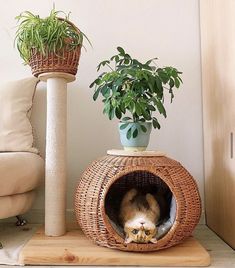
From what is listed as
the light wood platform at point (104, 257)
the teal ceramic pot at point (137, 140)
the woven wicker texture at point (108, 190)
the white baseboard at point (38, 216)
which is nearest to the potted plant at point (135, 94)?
the teal ceramic pot at point (137, 140)

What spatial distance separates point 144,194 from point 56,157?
1.43 feet

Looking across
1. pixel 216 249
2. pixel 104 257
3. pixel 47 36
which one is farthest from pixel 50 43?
pixel 216 249

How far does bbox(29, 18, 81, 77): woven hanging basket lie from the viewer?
1.35 m

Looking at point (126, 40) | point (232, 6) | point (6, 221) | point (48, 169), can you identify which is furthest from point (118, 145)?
point (232, 6)

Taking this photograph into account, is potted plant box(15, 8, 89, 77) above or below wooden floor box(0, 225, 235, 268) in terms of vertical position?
above

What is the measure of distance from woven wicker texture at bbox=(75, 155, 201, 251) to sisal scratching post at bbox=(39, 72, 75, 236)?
0.14 meters

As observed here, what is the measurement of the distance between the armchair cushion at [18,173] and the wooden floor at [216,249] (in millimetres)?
305

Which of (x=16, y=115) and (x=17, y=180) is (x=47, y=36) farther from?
(x=17, y=180)

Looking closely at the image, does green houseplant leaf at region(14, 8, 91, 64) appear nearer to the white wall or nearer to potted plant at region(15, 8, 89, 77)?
potted plant at region(15, 8, 89, 77)

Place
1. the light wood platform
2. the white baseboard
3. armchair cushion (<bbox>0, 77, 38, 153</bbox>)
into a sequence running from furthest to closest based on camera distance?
the white baseboard
armchair cushion (<bbox>0, 77, 38, 153</bbox>)
the light wood platform

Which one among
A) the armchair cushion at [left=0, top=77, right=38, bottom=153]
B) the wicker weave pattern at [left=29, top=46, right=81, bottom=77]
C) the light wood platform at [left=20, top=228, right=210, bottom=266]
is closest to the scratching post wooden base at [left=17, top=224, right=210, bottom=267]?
the light wood platform at [left=20, top=228, right=210, bottom=266]

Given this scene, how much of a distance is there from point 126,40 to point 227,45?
654mm

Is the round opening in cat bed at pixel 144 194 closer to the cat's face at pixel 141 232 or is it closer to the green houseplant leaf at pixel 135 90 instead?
the cat's face at pixel 141 232

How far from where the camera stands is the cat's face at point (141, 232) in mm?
1152
